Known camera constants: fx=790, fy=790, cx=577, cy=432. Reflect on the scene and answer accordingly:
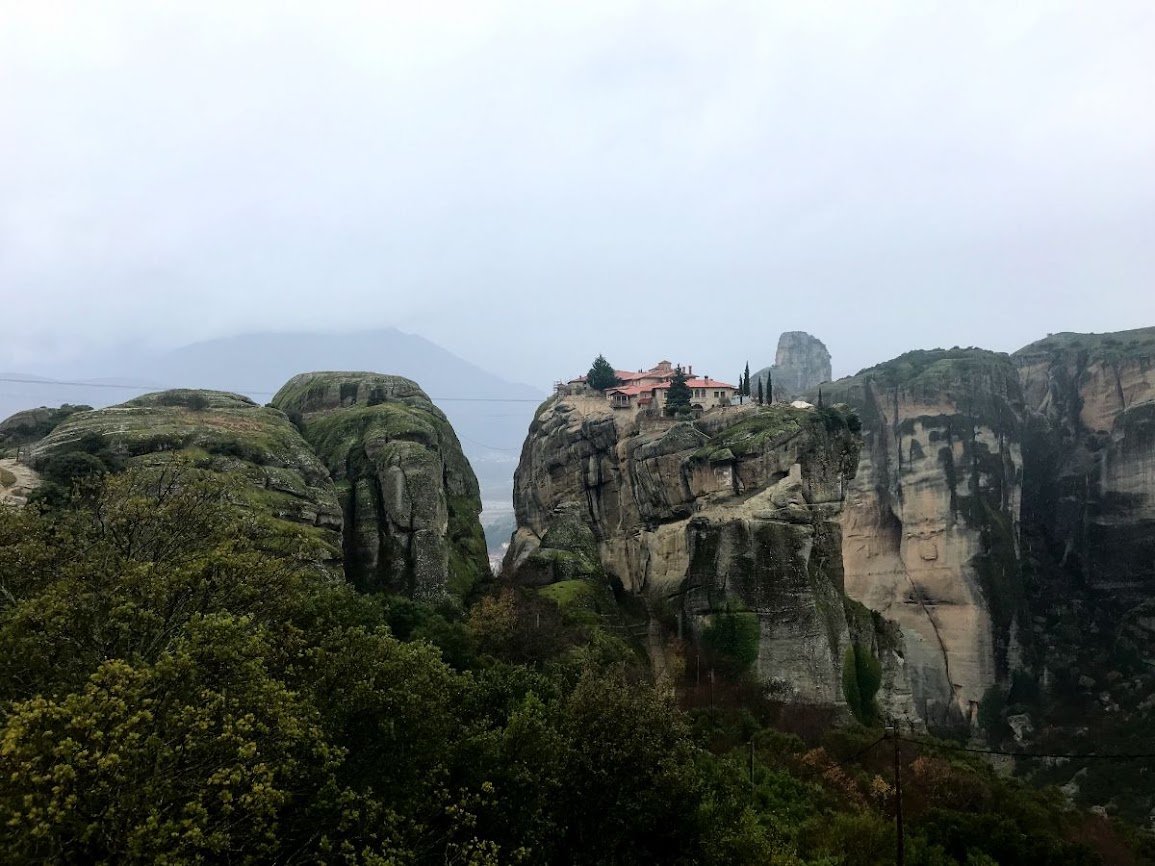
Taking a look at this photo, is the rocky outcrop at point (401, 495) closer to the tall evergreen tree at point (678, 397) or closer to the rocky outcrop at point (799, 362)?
the tall evergreen tree at point (678, 397)

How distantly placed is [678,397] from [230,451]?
3862 cm

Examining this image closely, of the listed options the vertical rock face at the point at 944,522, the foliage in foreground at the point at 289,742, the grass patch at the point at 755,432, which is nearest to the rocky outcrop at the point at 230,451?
the foliage in foreground at the point at 289,742

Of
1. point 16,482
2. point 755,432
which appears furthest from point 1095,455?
point 16,482

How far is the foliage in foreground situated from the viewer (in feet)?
39.0

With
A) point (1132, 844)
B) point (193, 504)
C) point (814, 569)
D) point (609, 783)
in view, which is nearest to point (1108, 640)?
point (814, 569)

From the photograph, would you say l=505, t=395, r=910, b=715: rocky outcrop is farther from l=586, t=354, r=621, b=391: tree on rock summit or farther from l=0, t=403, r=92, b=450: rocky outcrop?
l=0, t=403, r=92, b=450: rocky outcrop

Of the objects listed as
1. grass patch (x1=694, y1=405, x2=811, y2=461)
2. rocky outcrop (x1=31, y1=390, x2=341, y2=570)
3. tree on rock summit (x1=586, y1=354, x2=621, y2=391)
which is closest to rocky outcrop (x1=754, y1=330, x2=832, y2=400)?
tree on rock summit (x1=586, y1=354, x2=621, y2=391)

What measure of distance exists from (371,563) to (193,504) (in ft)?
80.4

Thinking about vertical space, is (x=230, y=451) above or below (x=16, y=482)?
above

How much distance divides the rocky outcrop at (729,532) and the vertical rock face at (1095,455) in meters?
48.3

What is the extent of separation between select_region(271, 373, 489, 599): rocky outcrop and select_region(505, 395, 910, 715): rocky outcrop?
7.17 meters

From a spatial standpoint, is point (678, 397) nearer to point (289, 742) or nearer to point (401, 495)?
point (401, 495)

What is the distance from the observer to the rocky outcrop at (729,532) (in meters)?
50.9

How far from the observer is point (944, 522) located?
98.5m
